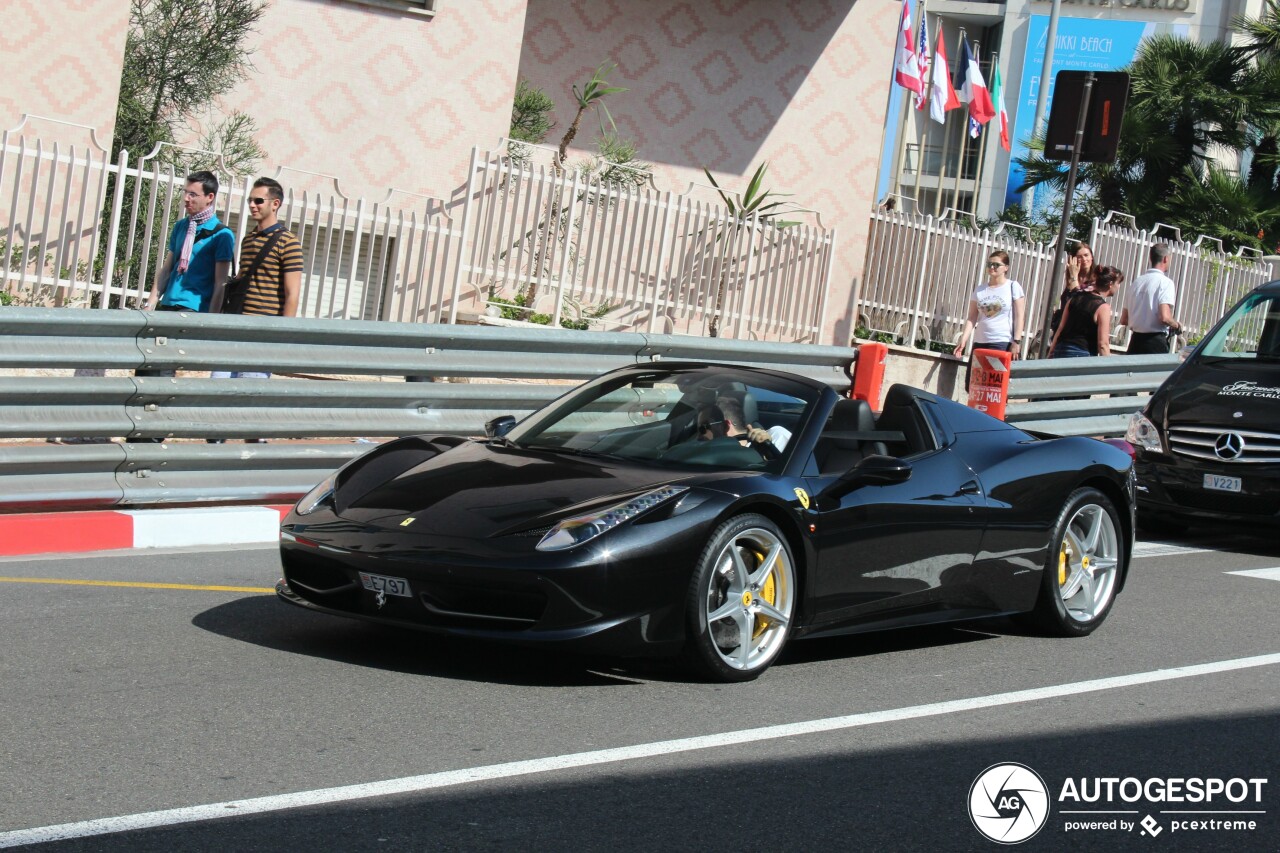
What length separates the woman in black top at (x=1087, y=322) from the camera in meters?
14.0

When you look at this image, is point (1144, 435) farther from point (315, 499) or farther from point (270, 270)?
point (315, 499)

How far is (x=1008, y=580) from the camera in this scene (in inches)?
285

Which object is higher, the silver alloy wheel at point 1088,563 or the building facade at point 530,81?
the building facade at point 530,81

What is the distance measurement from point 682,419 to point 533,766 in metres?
2.23

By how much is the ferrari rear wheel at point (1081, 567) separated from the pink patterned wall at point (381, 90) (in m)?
10.2

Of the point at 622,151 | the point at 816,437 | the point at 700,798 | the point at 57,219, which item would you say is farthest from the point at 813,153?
the point at 700,798

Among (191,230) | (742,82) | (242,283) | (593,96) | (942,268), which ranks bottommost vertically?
(242,283)

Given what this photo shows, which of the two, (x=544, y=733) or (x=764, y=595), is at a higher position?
(x=764, y=595)

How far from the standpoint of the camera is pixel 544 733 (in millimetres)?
5082

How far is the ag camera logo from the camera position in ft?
14.9

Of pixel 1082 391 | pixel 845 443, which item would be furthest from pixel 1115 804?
pixel 1082 391

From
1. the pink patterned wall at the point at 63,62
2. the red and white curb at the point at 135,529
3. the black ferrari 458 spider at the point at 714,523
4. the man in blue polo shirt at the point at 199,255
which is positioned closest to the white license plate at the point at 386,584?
the black ferrari 458 spider at the point at 714,523

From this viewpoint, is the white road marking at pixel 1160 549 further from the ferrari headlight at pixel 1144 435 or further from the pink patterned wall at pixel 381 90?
the pink patterned wall at pixel 381 90

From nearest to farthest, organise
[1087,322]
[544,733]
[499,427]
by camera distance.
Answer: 1. [544,733]
2. [499,427]
3. [1087,322]
